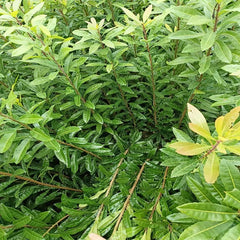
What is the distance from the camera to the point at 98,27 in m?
1.43

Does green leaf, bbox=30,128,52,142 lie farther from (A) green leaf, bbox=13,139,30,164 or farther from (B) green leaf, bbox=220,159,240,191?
(B) green leaf, bbox=220,159,240,191

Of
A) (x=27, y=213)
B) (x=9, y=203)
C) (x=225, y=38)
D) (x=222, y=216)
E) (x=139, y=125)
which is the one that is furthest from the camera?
(x=139, y=125)

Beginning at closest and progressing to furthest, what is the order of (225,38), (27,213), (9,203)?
(225,38) → (27,213) → (9,203)

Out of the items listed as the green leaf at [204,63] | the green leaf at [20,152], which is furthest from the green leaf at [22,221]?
the green leaf at [204,63]

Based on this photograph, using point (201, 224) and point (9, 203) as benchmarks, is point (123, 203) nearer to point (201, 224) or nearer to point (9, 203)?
point (201, 224)

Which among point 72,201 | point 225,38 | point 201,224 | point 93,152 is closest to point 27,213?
point 72,201

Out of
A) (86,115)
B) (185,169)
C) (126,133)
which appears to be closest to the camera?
(185,169)

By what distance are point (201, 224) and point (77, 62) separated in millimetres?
1062

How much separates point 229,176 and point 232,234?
207 millimetres

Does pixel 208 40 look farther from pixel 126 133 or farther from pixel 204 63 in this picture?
pixel 126 133

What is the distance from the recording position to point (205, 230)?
820 mm

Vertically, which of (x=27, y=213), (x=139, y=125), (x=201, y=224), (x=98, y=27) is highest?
(x=98, y=27)

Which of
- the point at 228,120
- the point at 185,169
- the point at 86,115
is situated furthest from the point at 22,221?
the point at 228,120

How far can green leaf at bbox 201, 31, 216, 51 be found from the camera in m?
1.19
